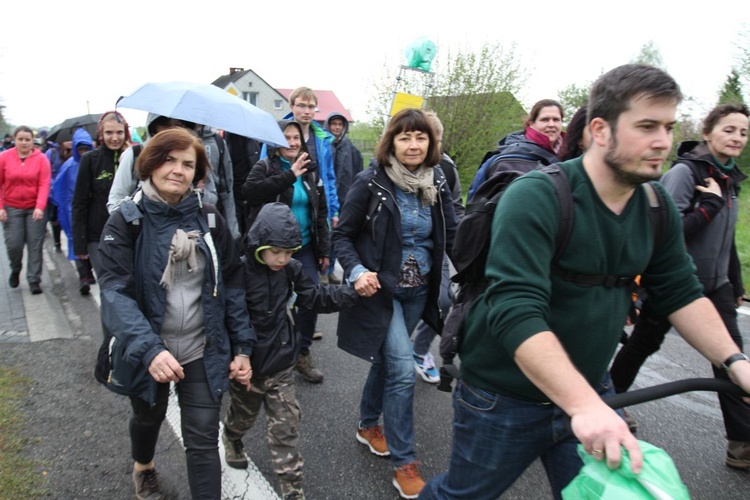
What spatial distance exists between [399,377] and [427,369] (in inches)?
54.5

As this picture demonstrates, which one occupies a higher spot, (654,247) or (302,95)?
(302,95)

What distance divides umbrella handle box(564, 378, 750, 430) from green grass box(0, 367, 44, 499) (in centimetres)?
274

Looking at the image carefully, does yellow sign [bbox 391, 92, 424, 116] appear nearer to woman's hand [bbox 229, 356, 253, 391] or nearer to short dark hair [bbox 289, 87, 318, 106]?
short dark hair [bbox 289, 87, 318, 106]

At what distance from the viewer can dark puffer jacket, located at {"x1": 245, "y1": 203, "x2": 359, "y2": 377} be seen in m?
2.85

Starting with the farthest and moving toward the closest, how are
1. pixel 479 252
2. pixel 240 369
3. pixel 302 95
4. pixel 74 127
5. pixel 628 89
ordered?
pixel 74 127
pixel 302 95
pixel 240 369
pixel 479 252
pixel 628 89

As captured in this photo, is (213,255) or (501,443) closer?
(501,443)

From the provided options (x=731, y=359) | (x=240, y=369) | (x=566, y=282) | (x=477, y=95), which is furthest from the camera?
(x=477, y=95)

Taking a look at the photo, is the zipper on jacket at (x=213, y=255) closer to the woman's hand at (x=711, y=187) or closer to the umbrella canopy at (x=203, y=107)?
the umbrella canopy at (x=203, y=107)

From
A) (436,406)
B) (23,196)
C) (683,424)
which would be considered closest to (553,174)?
(436,406)

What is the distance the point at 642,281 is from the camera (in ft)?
6.58

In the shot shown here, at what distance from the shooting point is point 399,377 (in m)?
3.15

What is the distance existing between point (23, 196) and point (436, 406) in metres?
5.76

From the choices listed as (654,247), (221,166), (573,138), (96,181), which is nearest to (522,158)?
(573,138)

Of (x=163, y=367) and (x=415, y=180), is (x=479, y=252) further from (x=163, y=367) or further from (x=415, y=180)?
(x=163, y=367)
